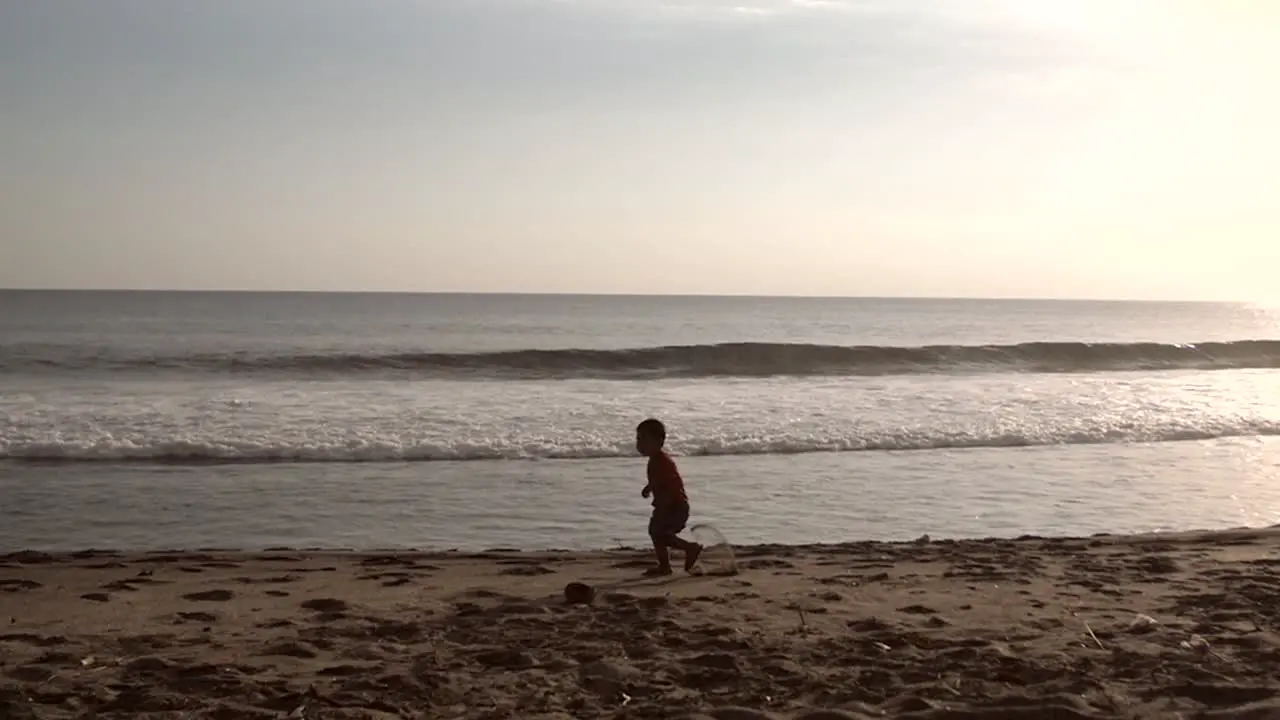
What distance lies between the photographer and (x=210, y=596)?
6.82 meters

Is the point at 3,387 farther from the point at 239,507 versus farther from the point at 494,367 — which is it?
the point at 239,507

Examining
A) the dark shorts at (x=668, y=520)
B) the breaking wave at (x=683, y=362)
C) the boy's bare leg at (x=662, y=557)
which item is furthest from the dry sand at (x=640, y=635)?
the breaking wave at (x=683, y=362)

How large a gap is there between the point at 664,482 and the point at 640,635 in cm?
220

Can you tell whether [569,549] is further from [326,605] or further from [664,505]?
[326,605]

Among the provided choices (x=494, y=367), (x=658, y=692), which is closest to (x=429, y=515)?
(x=658, y=692)

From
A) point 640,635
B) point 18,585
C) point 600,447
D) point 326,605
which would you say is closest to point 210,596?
point 326,605

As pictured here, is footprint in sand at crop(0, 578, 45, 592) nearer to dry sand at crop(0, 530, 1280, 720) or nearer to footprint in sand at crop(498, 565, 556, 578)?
dry sand at crop(0, 530, 1280, 720)

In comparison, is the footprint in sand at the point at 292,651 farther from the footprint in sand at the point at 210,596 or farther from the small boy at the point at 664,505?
the small boy at the point at 664,505

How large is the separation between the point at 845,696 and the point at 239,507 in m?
8.00

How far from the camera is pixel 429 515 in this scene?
10.7 meters

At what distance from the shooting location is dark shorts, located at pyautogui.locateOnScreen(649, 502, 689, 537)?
25.3 ft

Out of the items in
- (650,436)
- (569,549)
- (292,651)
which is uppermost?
(650,436)

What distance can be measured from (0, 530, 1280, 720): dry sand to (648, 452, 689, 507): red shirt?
577 mm

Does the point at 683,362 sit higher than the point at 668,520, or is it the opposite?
the point at 683,362
